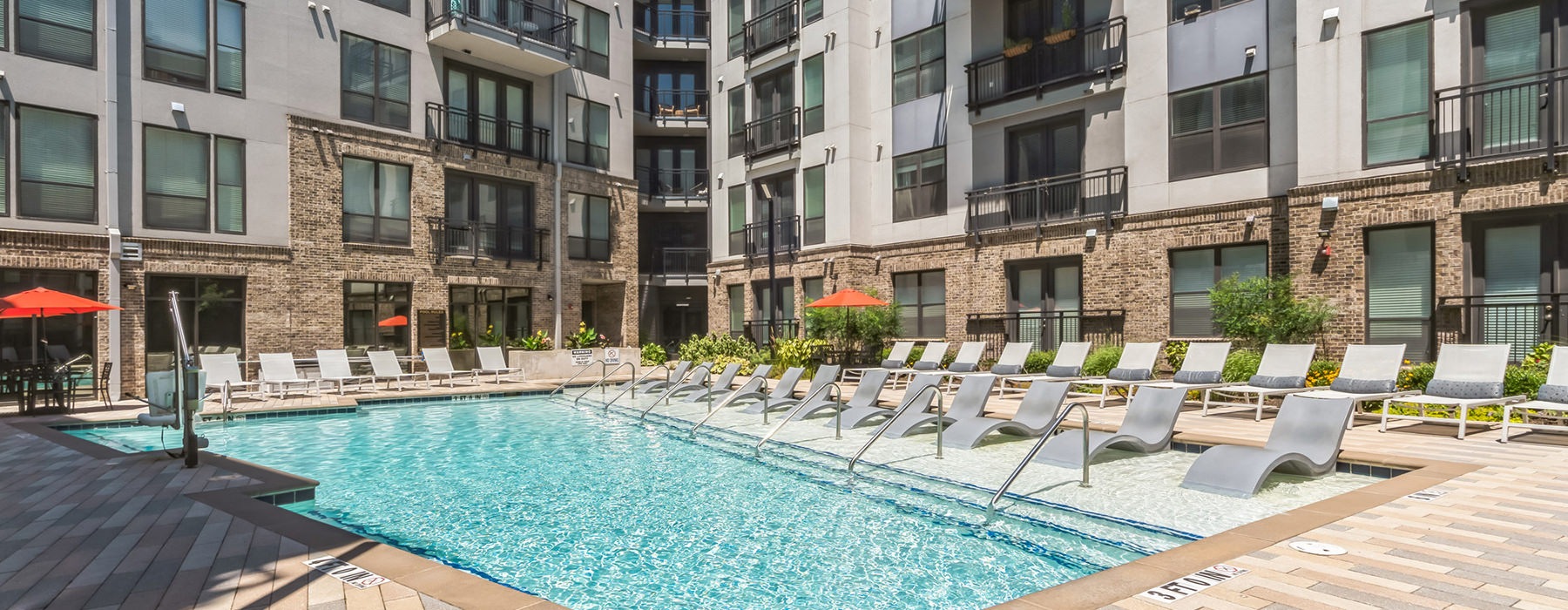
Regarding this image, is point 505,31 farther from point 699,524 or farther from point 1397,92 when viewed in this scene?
point 1397,92

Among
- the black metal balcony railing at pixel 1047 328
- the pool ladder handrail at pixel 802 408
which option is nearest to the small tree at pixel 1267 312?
the black metal balcony railing at pixel 1047 328

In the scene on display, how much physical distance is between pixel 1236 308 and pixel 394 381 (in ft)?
59.6

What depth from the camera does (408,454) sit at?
35.6ft

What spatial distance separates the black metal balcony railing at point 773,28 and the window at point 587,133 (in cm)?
524

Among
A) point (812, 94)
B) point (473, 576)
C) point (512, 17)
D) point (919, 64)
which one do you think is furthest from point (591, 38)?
point (473, 576)

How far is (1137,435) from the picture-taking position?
890cm

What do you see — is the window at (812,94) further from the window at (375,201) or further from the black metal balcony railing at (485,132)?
the window at (375,201)

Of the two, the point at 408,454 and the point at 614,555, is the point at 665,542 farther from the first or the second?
the point at 408,454

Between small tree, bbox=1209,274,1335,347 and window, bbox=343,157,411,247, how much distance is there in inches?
753

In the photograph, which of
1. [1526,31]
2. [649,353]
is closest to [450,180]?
[649,353]

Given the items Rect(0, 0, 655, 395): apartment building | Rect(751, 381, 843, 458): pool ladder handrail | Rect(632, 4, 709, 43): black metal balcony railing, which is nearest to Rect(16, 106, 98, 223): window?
Rect(0, 0, 655, 395): apartment building

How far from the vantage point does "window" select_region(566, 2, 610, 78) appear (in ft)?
86.5

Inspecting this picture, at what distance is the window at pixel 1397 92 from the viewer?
12.9 metres

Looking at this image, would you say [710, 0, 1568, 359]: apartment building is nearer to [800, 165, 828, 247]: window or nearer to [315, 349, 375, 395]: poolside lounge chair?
[800, 165, 828, 247]: window
